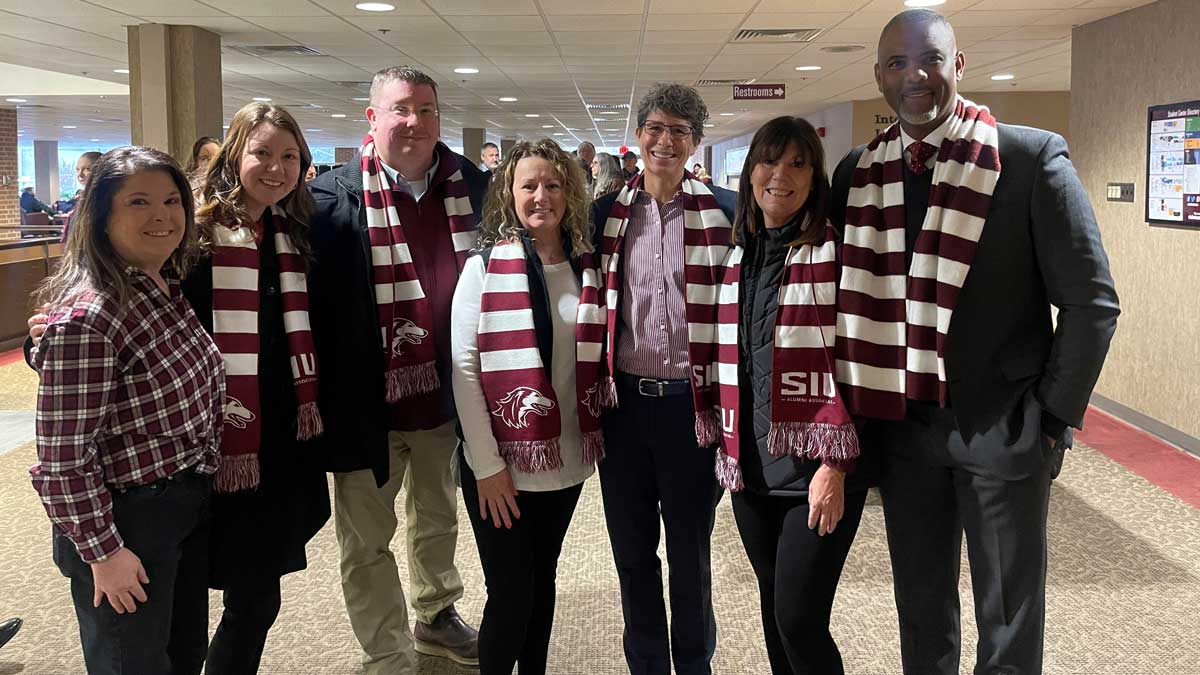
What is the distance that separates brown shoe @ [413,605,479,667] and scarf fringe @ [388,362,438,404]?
36.4 inches

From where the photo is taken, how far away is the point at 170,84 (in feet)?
26.1

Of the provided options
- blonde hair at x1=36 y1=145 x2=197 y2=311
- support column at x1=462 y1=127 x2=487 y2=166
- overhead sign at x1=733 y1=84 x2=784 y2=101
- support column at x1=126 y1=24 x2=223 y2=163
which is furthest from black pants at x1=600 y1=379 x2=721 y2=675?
support column at x1=462 y1=127 x2=487 y2=166

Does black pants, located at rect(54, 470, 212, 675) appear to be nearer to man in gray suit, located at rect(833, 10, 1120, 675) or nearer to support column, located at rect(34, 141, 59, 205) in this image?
man in gray suit, located at rect(833, 10, 1120, 675)

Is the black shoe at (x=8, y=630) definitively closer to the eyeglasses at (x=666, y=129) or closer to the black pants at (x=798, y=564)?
the black pants at (x=798, y=564)

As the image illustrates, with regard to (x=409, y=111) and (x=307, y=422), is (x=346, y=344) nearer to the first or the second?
(x=307, y=422)

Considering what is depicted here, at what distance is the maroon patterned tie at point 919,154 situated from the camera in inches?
82.4

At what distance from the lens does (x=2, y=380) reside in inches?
311

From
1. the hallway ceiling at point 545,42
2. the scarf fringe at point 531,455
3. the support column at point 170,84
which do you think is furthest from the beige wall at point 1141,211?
the support column at point 170,84

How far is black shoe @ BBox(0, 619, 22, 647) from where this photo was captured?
10.2 ft

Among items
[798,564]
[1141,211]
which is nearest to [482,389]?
[798,564]

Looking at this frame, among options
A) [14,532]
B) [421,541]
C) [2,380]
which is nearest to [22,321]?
[2,380]

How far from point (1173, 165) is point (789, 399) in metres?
5.06

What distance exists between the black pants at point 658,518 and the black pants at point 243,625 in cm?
87

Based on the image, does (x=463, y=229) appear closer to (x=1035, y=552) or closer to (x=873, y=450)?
(x=873, y=450)
